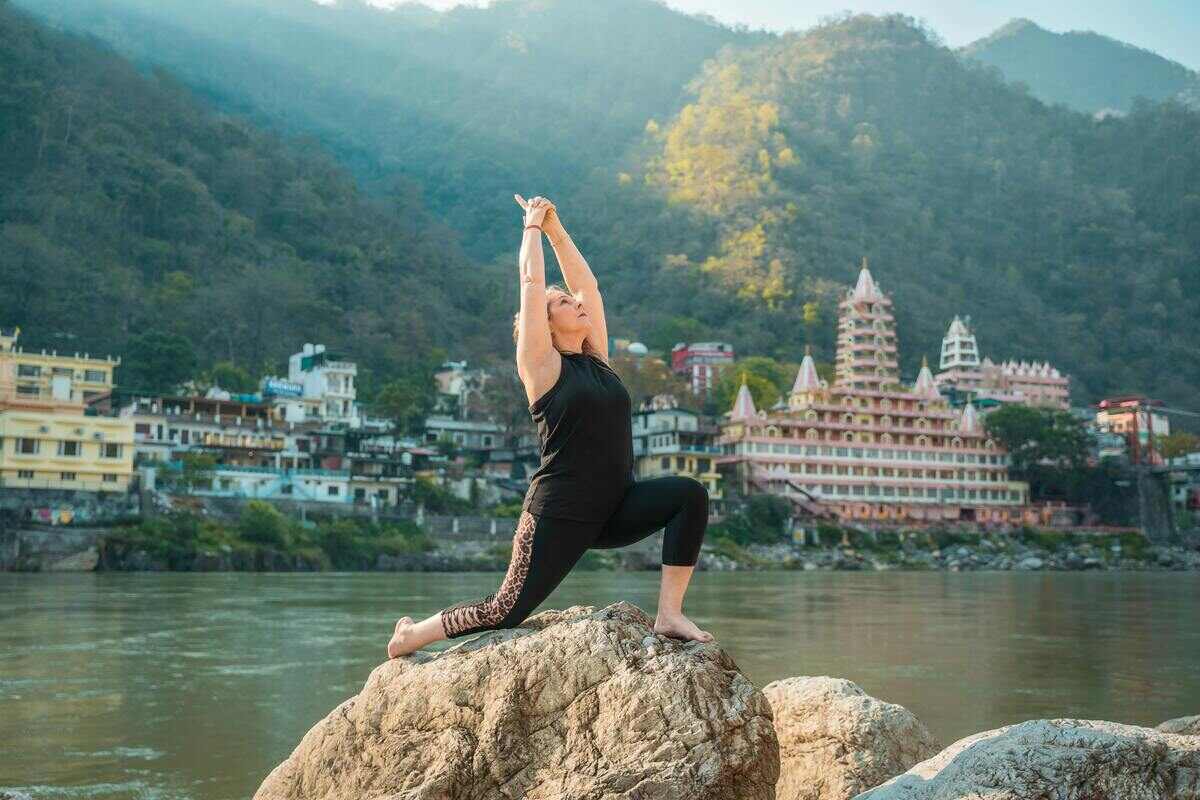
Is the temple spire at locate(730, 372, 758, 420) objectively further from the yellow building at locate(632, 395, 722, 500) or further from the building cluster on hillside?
the yellow building at locate(632, 395, 722, 500)

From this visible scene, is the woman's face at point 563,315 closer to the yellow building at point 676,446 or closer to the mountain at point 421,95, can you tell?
the yellow building at point 676,446

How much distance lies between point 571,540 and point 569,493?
0.64 ft

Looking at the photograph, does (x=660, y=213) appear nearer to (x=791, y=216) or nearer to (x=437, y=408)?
(x=791, y=216)

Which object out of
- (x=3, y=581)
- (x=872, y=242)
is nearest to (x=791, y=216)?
(x=872, y=242)

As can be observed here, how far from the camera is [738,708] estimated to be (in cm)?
492

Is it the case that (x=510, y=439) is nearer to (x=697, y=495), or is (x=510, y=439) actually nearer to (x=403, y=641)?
(x=403, y=641)

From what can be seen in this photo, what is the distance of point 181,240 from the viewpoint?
10200 centimetres

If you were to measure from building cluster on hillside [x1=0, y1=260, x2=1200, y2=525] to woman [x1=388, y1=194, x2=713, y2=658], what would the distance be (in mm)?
51310

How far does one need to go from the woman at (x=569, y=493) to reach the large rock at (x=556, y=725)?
0.41ft

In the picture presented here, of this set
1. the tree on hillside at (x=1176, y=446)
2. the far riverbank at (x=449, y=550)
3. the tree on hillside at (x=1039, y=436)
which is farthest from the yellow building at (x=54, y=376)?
the tree on hillside at (x=1176, y=446)

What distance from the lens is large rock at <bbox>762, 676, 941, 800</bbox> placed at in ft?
21.4

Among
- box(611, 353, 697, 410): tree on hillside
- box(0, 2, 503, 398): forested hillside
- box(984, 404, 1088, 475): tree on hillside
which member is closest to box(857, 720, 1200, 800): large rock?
box(0, 2, 503, 398): forested hillside

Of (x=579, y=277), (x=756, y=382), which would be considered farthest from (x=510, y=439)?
(x=579, y=277)

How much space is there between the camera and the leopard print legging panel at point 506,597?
5453 millimetres
